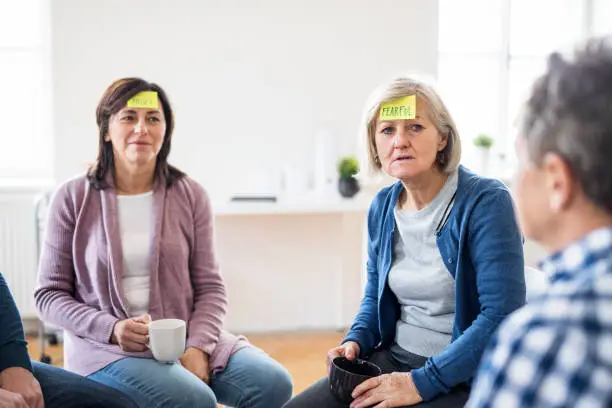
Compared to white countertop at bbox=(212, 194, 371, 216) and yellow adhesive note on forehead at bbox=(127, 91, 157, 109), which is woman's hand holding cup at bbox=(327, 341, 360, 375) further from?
white countertop at bbox=(212, 194, 371, 216)

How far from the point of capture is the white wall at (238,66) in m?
3.09

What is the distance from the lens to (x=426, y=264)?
146 centimetres

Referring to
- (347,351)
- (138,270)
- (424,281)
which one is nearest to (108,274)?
(138,270)

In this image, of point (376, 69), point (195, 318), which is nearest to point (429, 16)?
point (376, 69)

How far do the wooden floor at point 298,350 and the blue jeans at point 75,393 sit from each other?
1.38 metres

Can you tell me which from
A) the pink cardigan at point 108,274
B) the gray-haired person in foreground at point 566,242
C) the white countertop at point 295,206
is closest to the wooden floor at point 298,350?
the white countertop at point 295,206

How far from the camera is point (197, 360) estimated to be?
5.40 feet

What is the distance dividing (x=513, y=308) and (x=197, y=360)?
815 millimetres

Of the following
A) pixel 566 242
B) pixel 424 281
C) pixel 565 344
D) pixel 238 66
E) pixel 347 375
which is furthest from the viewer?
pixel 238 66

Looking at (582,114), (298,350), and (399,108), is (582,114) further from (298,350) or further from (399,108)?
(298,350)

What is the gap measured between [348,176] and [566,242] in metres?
2.45

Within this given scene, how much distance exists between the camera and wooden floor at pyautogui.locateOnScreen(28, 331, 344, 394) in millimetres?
2865

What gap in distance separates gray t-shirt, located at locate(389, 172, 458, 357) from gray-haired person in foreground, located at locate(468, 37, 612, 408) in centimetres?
69

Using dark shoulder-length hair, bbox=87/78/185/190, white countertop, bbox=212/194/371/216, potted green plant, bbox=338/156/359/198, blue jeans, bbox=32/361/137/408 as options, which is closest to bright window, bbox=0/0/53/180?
white countertop, bbox=212/194/371/216
